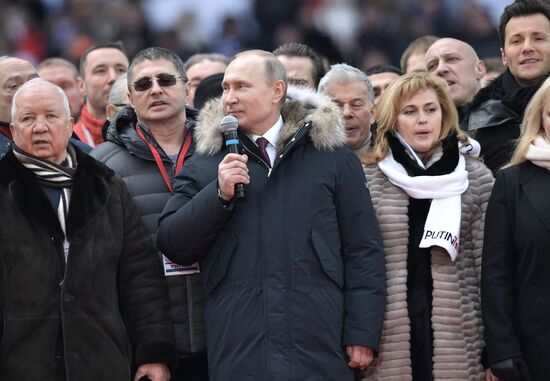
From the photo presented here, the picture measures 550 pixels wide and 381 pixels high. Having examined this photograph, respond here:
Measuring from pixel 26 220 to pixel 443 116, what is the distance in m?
2.17

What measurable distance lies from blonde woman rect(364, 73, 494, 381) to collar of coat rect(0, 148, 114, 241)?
1.36 m

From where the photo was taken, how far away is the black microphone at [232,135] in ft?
18.2

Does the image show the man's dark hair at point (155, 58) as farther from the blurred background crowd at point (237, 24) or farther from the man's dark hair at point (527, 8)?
the blurred background crowd at point (237, 24)

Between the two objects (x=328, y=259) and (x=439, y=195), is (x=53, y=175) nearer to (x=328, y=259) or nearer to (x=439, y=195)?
(x=328, y=259)

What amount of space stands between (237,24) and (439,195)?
9.14 meters

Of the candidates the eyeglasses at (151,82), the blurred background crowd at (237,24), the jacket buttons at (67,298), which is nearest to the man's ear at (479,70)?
the eyeglasses at (151,82)

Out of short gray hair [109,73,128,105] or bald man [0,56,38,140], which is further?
short gray hair [109,73,128,105]

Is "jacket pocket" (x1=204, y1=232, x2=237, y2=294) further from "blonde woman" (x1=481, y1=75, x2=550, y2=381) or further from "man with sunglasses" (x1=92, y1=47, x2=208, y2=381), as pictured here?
"blonde woman" (x1=481, y1=75, x2=550, y2=381)

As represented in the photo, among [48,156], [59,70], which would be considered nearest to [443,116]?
[48,156]

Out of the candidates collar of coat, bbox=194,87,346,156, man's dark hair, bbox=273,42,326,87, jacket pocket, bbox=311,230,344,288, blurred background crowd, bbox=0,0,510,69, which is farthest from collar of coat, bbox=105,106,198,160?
blurred background crowd, bbox=0,0,510,69

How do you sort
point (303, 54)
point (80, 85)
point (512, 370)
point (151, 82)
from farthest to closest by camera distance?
point (80, 85) < point (303, 54) < point (151, 82) < point (512, 370)

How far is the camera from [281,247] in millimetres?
5672

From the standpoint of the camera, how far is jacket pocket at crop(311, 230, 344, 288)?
223 inches

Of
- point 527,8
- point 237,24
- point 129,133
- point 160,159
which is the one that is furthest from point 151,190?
point 237,24
